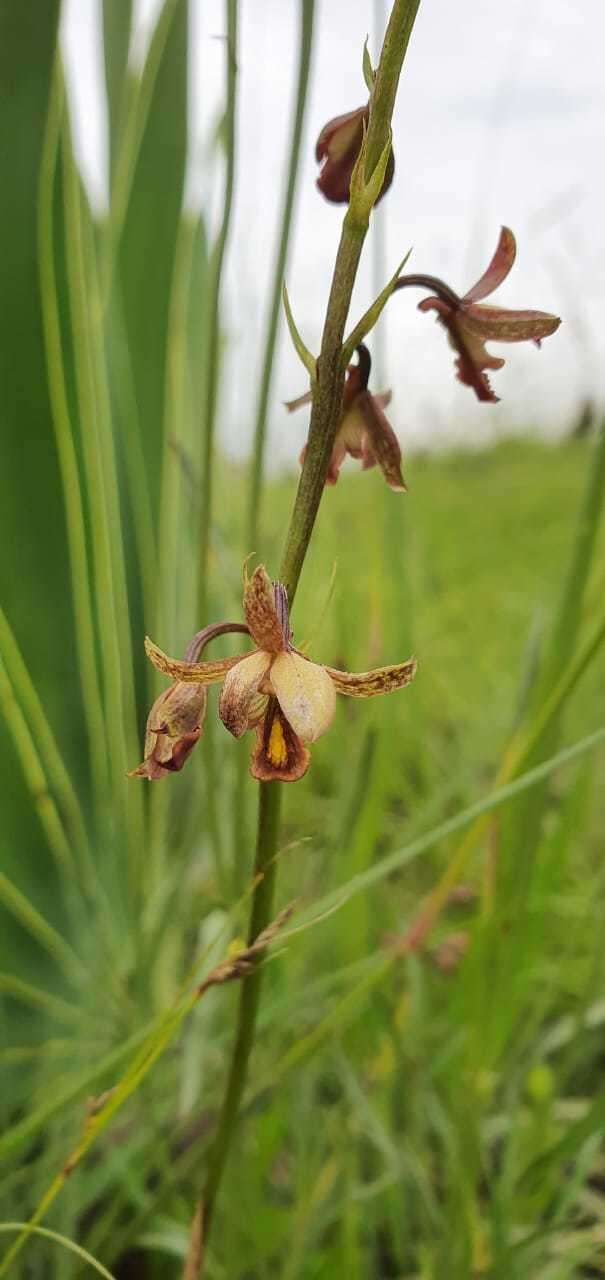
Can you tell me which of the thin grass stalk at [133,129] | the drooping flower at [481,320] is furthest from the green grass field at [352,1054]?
the thin grass stalk at [133,129]

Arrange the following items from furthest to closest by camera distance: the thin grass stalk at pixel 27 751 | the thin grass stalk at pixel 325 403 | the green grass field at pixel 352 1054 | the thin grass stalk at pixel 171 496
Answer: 1. the thin grass stalk at pixel 171 496
2. the green grass field at pixel 352 1054
3. the thin grass stalk at pixel 27 751
4. the thin grass stalk at pixel 325 403

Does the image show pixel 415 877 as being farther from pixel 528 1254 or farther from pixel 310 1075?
pixel 528 1254

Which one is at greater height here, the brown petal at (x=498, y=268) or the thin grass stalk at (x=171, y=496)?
the brown petal at (x=498, y=268)

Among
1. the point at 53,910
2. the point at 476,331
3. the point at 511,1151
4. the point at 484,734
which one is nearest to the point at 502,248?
the point at 476,331

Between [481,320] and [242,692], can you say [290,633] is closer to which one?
[242,692]

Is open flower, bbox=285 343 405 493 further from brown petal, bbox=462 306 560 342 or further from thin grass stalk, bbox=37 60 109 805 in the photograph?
thin grass stalk, bbox=37 60 109 805

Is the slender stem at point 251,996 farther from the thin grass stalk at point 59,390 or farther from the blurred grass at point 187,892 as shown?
the thin grass stalk at point 59,390

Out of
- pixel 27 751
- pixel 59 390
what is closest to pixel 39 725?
pixel 27 751

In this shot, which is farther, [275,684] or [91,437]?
[91,437]
